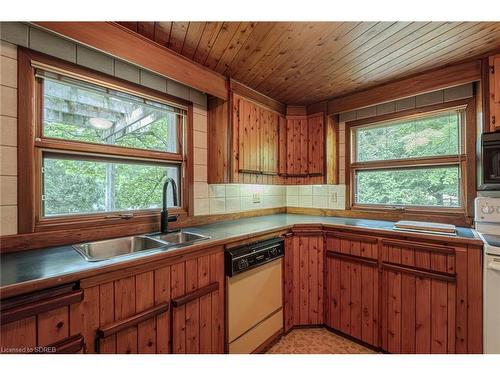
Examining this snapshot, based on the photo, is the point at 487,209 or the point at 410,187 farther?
the point at 410,187

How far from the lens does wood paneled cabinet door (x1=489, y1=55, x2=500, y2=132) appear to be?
62.7 inches

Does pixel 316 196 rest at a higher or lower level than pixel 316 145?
lower

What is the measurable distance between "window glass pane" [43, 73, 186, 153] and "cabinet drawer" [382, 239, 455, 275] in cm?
197

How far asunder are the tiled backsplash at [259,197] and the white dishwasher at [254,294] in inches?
27.7

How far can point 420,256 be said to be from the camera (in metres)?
1.62

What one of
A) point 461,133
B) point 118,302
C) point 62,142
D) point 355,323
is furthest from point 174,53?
point 355,323

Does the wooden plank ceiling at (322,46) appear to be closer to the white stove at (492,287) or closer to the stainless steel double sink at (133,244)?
the white stove at (492,287)

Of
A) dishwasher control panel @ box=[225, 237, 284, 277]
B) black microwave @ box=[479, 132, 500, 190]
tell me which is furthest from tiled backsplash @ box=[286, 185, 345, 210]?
black microwave @ box=[479, 132, 500, 190]

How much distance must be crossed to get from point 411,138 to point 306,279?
1742 mm

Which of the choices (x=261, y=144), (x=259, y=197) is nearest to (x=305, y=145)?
(x=261, y=144)

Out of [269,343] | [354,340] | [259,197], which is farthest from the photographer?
[259,197]

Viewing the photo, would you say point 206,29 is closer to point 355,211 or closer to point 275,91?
point 275,91

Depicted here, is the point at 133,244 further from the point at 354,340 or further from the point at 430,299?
the point at 430,299

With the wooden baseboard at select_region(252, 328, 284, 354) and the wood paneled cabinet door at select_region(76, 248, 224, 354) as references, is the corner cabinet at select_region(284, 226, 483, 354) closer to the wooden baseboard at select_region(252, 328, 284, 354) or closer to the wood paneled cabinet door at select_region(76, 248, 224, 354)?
the wooden baseboard at select_region(252, 328, 284, 354)
